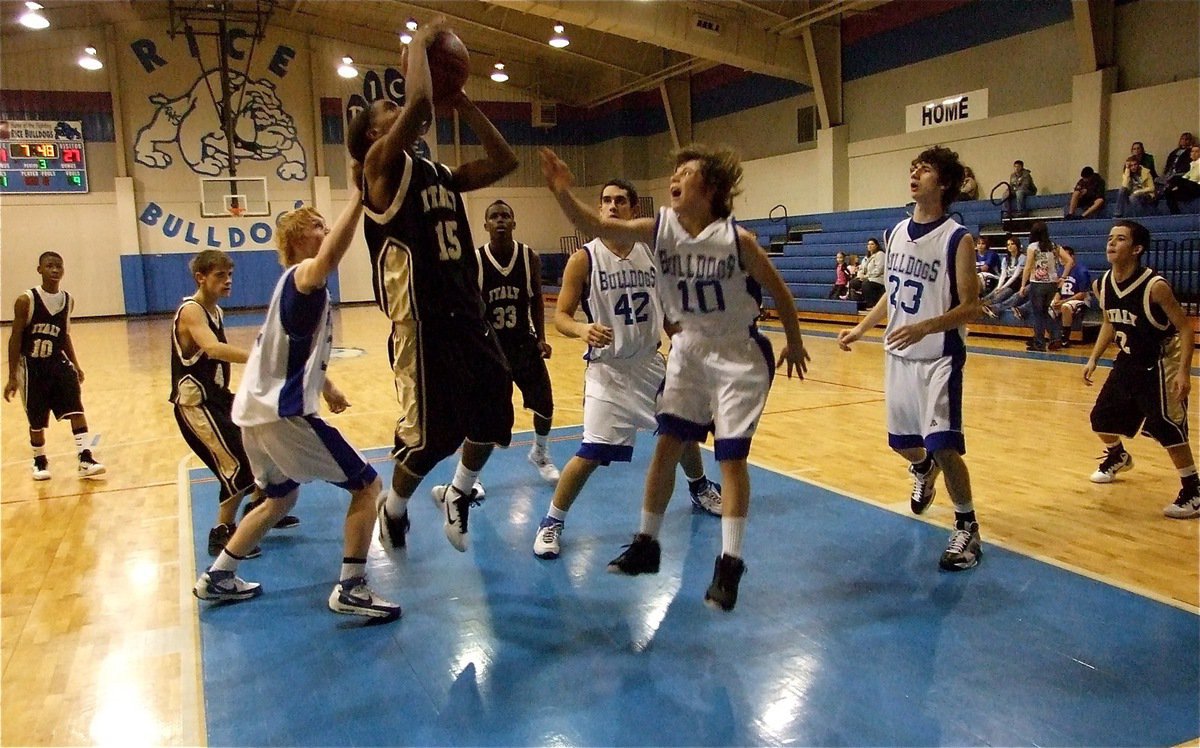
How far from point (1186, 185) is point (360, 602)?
43.4ft

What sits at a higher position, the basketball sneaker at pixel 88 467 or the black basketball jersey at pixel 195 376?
the black basketball jersey at pixel 195 376

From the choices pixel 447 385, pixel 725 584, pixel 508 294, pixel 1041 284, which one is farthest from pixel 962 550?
pixel 1041 284

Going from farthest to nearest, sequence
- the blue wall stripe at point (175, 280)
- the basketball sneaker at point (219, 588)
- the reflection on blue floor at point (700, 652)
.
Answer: the blue wall stripe at point (175, 280) < the basketball sneaker at point (219, 588) < the reflection on blue floor at point (700, 652)

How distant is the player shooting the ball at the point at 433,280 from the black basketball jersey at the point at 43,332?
376 centimetres

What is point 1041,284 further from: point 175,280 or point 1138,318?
point 175,280

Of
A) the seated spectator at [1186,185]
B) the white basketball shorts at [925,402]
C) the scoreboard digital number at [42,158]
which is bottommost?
the white basketball shorts at [925,402]

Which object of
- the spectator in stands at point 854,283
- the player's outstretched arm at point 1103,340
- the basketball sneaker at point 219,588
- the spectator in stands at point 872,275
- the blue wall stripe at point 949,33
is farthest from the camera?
the spectator in stands at point 854,283

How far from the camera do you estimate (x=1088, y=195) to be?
1366cm

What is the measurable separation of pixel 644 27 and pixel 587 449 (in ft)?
49.7

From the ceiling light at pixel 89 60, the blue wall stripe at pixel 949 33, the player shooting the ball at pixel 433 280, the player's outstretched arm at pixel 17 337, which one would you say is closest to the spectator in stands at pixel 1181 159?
the blue wall stripe at pixel 949 33

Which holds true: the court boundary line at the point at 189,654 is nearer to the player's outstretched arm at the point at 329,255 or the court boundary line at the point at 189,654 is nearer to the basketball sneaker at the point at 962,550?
the player's outstretched arm at the point at 329,255

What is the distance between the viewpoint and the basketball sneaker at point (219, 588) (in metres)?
3.63

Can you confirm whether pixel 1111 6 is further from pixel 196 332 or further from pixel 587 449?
pixel 196 332

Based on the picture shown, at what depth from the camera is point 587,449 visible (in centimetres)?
416
